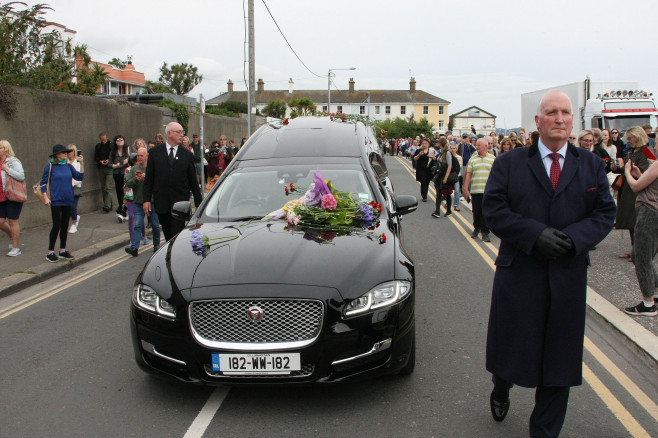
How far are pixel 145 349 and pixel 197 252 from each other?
77cm

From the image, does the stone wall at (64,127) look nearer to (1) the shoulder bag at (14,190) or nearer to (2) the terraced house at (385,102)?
(1) the shoulder bag at (14,190)

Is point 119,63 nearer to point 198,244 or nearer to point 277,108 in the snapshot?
point 277,108

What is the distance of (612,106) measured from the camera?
71.2ft

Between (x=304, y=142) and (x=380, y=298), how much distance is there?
122 inches

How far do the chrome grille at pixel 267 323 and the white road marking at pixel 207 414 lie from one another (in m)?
0.51

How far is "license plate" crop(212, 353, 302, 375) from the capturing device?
12.1 feet

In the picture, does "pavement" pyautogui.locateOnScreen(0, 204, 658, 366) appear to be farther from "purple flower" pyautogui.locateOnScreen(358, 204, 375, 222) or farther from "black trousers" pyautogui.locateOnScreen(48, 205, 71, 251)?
"purple flower" pyautogui.locateOnScreen(358, 204, 375, 222)

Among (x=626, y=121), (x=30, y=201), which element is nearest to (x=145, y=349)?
(x=30, y=201)

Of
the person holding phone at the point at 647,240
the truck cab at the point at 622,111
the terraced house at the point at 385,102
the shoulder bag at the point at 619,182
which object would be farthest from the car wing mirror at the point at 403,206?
the terraced house at the point at 385,102

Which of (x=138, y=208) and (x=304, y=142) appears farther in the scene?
(x=138, y=208)

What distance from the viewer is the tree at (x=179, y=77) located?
7906 cm

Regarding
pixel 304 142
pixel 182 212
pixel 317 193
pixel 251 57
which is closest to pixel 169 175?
pixel 304 142

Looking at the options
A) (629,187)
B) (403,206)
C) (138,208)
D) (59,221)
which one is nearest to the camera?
(403,206)

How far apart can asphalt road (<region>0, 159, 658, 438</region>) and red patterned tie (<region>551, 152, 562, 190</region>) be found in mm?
1580
